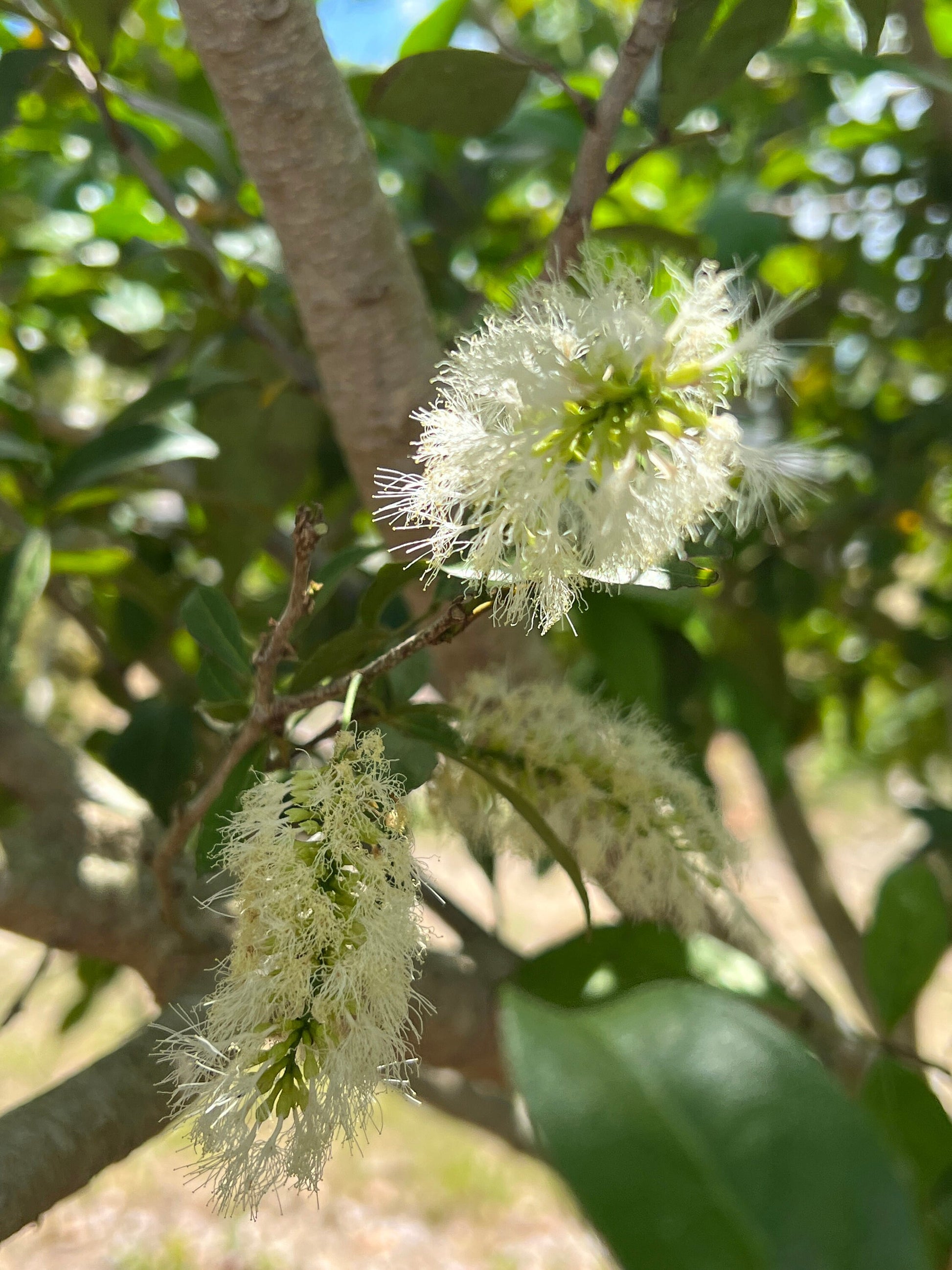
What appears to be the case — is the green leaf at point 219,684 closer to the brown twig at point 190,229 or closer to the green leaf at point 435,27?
the brown twig at point 190,229

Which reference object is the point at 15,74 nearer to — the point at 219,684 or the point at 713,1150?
the point at 219,684

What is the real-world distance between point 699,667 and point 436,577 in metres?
0.40

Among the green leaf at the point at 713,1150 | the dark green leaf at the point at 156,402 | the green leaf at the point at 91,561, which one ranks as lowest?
the green leaf at the point at 713,1150

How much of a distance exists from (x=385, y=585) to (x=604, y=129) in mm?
193

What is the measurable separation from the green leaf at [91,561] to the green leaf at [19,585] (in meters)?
0.10

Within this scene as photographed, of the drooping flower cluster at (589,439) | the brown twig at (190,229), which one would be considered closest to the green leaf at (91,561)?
the brown twig at (190,229)

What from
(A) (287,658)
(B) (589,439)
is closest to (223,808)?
(A) (287,658)

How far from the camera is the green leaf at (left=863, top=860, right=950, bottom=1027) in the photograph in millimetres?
476

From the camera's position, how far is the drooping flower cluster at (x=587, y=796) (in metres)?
0.41

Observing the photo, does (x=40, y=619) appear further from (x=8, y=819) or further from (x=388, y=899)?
(x=388, y=899)

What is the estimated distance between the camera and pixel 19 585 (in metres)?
→ 0.48

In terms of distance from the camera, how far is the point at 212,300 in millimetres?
557

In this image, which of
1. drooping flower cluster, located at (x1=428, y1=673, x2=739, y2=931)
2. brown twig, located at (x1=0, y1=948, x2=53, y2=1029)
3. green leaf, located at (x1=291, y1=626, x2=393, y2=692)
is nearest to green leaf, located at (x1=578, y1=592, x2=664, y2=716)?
drooping flower cluster, located at (x1=428, y1=673, x2=739, y2=931)

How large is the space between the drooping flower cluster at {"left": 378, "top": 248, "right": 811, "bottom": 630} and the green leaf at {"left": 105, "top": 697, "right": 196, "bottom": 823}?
307 mm
